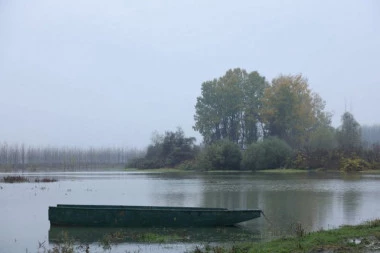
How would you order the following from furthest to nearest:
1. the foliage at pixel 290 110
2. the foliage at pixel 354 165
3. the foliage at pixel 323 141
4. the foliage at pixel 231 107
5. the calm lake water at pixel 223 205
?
the foliage at pixel 231 107 < the foliage at pixel 290 110 < the foliage at pixel 323 141 < the foliage at pixel 354 165 < the calm lake water at pixel 223 205

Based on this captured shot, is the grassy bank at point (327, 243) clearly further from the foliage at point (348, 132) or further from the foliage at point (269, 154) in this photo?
the foliage at point (348, 132)

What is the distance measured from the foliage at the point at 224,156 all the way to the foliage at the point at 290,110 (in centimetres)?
724

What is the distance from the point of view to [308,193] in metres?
27.5

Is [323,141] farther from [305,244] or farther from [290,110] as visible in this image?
[305,244]

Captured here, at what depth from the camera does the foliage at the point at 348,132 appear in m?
65.1

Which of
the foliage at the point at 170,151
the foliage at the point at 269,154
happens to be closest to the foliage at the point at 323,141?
the foliage at the point at 269,154

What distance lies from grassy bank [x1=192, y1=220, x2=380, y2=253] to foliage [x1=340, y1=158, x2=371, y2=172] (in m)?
47.3

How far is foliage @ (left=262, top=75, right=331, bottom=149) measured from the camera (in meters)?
70.8

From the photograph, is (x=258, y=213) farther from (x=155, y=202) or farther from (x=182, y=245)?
(x=155, y=202)

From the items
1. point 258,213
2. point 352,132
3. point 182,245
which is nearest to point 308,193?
point 258,213

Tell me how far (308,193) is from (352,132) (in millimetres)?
41765

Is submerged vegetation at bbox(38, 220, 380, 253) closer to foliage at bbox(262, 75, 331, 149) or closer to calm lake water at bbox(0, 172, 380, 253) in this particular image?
calm lake water at bbox(0, 172, 380, 253)

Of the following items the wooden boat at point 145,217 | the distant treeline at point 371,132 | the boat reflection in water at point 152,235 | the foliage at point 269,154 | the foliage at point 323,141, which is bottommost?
the boat reflection in water at point 152,235

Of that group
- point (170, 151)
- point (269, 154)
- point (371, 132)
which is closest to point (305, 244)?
point (269, 154)
